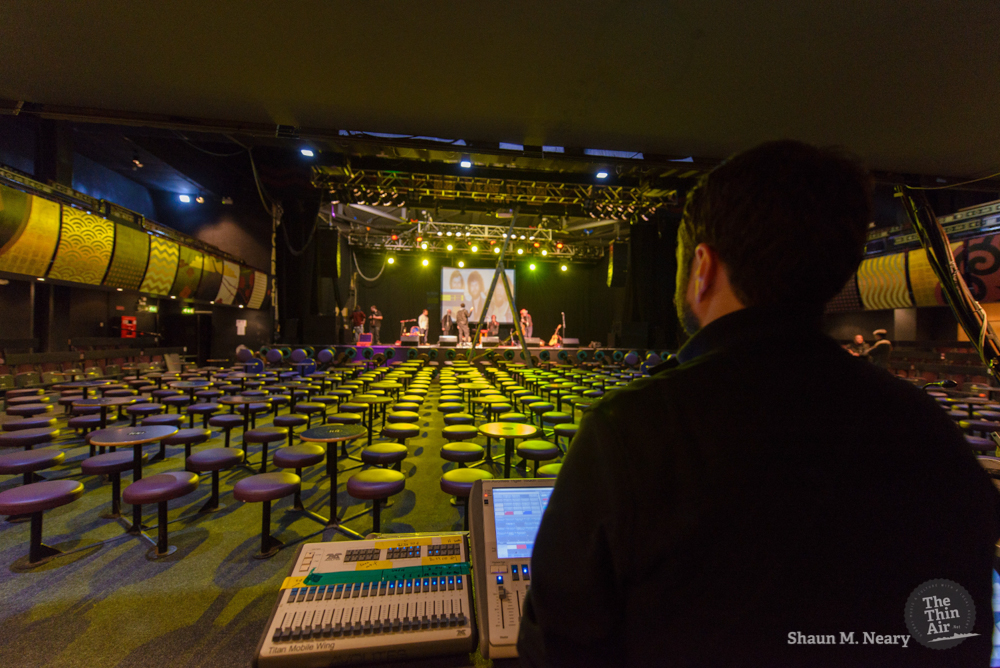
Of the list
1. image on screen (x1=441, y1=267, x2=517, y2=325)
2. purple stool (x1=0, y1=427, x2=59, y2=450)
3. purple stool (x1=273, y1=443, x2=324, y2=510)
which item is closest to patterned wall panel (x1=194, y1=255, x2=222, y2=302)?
purple stool (x1=0, y1=427, x2=59, y2=450)

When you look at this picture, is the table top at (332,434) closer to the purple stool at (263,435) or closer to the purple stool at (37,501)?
the purple stool at (263,435)

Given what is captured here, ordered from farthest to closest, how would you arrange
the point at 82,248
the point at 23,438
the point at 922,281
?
the point at 922,281 → the point at 82,248 → the point at 23,438

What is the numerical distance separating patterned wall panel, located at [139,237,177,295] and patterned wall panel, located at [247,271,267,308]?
3305 mm

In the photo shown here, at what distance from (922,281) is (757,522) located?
35.0 feet

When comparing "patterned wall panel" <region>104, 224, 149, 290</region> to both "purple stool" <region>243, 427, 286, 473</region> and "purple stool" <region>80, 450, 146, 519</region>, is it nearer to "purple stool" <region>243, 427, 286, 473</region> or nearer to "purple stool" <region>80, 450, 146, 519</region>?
"purple stool" <region>80, 450, 146, 519</region>

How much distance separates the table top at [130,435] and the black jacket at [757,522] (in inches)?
135

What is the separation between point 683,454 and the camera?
1.56 ft

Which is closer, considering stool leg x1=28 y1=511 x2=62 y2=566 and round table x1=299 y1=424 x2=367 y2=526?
stool leg x1=28 y1=511 x2=62 y2=566

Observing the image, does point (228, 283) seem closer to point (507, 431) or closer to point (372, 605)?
point (507, 431)

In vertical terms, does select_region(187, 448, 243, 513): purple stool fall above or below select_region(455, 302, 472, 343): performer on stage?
below

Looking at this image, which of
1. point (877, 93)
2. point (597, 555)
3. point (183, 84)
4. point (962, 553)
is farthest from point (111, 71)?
point (877, 93)

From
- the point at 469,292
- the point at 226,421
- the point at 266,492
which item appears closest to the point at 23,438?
the point at 226,421

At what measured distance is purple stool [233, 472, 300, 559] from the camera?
242cm

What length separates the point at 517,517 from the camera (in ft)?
3.52
